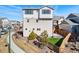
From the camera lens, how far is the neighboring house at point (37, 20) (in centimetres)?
214

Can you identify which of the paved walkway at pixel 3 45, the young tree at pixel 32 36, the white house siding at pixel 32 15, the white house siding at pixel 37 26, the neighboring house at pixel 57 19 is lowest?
the paved walkway at pixel 3 45

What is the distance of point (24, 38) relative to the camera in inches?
85.2

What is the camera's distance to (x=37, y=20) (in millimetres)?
2160

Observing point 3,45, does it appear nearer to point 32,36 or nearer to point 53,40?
point 32,36

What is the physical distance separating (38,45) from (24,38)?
0.50 ft

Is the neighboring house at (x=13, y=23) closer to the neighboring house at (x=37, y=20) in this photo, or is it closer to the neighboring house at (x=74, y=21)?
the neighboring house at (x=37, y=20)

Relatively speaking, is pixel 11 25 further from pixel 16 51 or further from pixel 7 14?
pixel 16 51

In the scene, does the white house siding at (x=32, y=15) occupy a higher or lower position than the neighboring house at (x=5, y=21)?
higher

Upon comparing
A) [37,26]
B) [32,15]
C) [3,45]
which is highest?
[32,15]

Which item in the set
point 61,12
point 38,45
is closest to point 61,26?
point 61,12

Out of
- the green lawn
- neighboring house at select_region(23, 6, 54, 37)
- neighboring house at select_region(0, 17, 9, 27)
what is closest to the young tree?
neighboring house at select_region(23, 6, 54, 37)

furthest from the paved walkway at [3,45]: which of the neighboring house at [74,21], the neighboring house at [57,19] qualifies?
the neighboring house at [74,21]

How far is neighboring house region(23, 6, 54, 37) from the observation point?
2.14 m

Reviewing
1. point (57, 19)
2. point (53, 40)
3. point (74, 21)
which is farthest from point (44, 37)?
point (74, 21)
